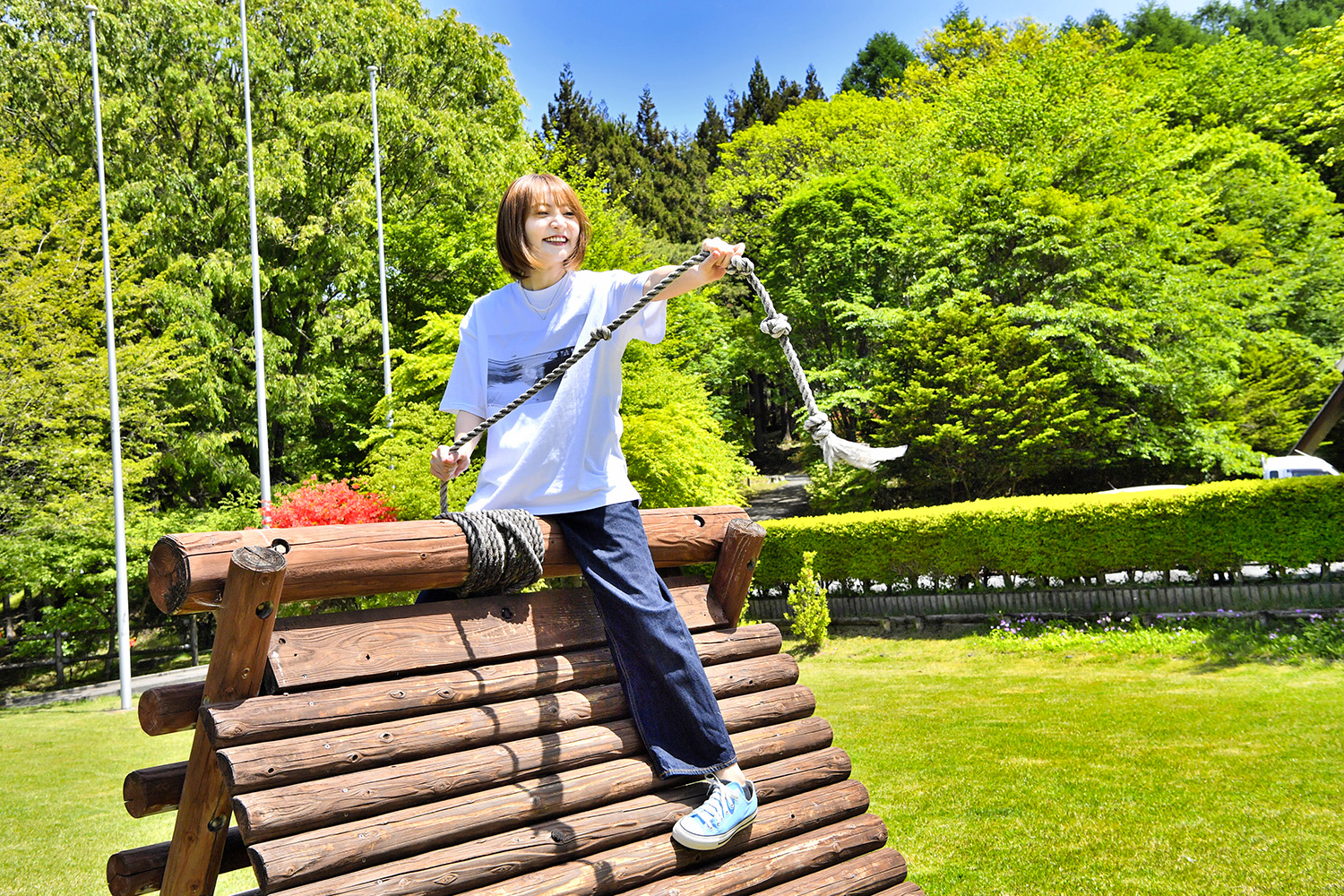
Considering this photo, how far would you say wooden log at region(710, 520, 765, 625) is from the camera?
442 cm

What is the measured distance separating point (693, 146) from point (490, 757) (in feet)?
189

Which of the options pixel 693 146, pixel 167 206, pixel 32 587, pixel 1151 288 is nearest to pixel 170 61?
pixel 167 206

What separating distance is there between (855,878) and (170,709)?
2683 millimetres

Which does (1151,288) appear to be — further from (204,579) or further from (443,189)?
(204,579)

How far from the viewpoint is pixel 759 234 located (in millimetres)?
35750

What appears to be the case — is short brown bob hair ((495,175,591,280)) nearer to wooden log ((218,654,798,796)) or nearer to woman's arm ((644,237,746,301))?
woman's arm ((644,237,746,301))

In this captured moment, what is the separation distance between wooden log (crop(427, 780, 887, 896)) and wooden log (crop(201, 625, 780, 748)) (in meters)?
0.65

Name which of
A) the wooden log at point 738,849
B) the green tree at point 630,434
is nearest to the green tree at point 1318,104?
the green tree at point 630,434

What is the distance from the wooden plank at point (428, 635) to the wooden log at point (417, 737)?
0.63ft

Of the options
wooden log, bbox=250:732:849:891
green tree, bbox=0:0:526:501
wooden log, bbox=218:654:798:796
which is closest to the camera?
wooden log, bbox=250:732:849:891

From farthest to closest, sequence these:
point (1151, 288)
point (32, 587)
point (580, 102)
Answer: point (580, 102) → point (1151, 288) → point (32, 587)

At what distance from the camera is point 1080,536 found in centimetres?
1614

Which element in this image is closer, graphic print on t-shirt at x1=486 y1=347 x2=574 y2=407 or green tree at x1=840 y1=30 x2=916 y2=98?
graphic print on t-shirt at x1=486 y1=347 x2=574 y2=407

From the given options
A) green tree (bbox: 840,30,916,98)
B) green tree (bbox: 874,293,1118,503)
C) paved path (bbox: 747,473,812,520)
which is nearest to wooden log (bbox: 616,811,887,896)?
green tree (bbox: 874,293,1118,503)
